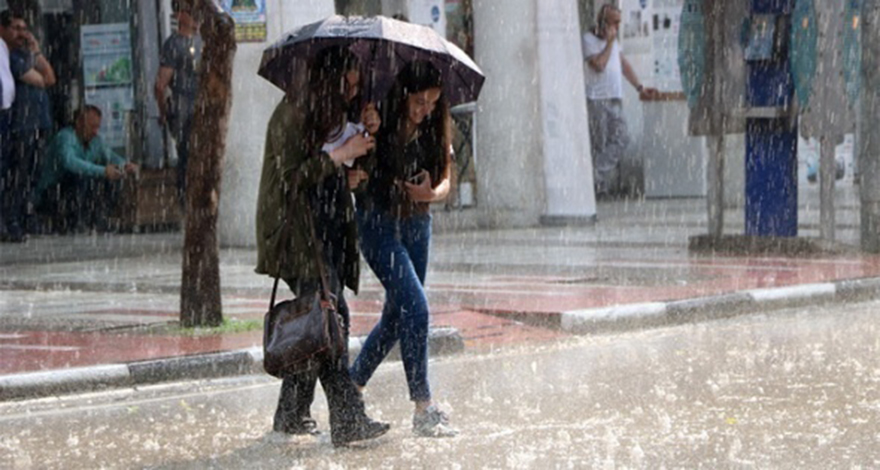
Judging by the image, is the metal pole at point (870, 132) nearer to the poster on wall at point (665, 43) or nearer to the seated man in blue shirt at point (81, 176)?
the seated man in blue shirt at point (81, 176)

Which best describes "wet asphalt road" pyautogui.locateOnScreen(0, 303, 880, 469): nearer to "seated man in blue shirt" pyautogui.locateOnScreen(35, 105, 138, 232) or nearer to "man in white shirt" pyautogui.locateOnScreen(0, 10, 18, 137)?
"man in white shirt" pyautogui.locateOnScreen(0, 10, 18, 137)

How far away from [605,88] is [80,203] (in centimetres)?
746

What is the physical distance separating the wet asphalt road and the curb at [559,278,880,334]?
2.36 feet

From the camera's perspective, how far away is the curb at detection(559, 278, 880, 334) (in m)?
12.1

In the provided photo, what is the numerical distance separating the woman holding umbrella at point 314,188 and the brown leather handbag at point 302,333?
127 mm

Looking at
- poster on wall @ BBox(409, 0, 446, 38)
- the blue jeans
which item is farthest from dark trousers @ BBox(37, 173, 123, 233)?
the blue jeans

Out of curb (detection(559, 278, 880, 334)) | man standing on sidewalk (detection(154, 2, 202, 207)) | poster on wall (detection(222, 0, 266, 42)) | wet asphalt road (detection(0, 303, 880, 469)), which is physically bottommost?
curb (detection(559, 278, 880, 334))

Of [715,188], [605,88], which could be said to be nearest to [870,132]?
[715,188]

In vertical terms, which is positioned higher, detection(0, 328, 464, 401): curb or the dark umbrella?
the dark umbrella

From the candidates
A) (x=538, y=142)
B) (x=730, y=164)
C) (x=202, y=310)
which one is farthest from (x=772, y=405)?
(x=730, y=164)

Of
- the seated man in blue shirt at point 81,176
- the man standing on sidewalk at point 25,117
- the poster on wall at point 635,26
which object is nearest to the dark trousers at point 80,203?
the seated man in blue shirt at point 81,176

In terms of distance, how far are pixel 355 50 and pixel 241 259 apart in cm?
913

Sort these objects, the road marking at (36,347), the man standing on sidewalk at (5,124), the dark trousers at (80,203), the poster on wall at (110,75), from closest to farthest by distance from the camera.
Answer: the road marking at (36,347)
the man standing on sidewalk at (5,124)
the dark trousers at (80,203)
the poster on wall at (110,75)

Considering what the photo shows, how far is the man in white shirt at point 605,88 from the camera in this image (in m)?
24.1
